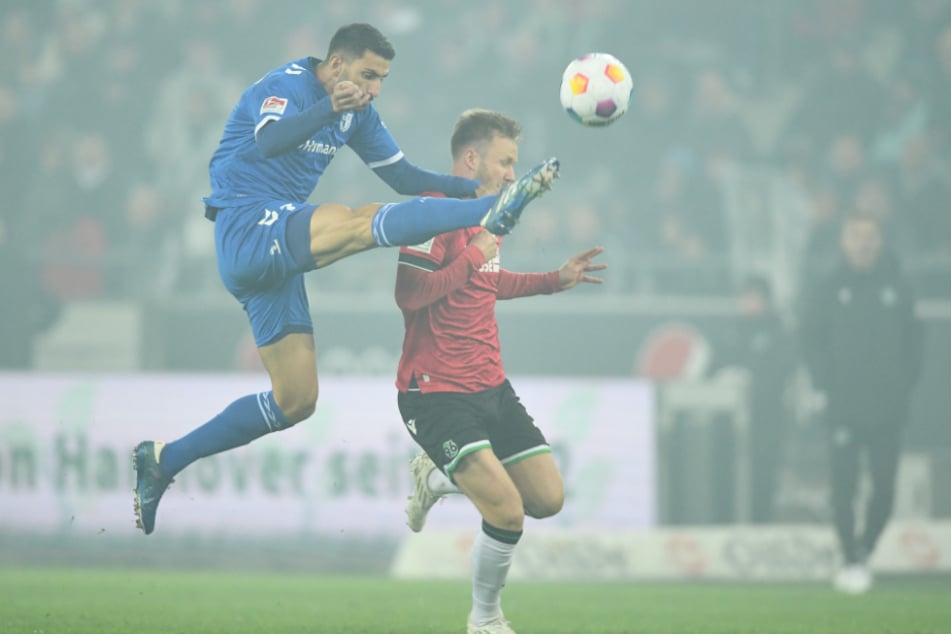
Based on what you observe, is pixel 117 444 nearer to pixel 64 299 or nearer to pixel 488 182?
pixel 64 299

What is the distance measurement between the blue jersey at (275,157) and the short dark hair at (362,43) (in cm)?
23

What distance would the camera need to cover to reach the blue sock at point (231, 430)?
6.28m

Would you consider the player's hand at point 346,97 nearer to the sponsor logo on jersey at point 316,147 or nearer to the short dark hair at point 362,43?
the short dark hair at point 362,43

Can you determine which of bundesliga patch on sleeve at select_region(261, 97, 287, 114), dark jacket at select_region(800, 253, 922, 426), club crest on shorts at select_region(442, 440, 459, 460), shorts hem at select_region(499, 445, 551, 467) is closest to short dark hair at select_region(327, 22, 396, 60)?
bundesliga patch on sleeve at select_region(261, 97, 287, 114)

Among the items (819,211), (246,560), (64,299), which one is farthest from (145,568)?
(819,211)

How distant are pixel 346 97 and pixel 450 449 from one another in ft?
4.83

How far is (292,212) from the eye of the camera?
5852 mm

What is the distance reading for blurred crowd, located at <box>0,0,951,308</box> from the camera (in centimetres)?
1323

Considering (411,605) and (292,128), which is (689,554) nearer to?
(411,605)

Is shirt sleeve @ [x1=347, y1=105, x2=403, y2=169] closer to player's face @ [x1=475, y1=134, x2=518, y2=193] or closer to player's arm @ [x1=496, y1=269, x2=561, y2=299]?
player's face @ [x1=475, y1=134, x2=518, y2=193]

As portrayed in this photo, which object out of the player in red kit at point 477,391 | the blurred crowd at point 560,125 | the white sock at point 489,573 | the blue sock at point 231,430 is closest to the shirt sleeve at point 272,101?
the player in red kit at point 477,391

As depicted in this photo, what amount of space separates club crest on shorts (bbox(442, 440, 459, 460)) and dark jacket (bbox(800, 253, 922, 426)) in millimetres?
4833

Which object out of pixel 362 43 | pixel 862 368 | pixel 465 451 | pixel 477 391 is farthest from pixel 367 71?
pixel 862 368

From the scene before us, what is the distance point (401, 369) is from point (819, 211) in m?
7.92
